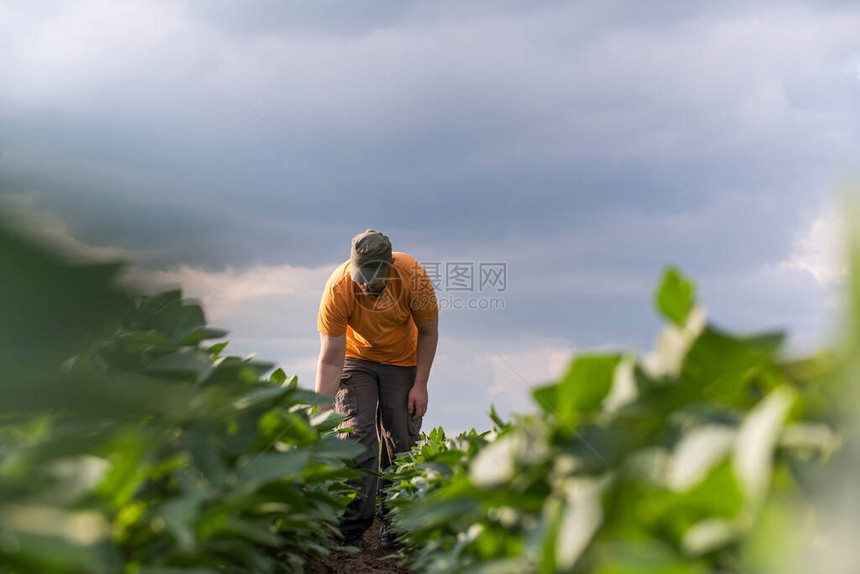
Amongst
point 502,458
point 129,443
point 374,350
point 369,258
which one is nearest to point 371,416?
point 374,350

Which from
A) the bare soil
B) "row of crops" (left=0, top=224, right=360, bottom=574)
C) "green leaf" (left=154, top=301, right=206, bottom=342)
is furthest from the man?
"row of crops" (left=0, top=224, right=360, bottom=574)

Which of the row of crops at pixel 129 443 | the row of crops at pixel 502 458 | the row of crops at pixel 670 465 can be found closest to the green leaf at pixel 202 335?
the row of crops at pixel 129 443

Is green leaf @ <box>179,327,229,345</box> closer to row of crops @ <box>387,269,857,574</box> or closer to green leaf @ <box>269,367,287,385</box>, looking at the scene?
row of crops @ <box>387,269,857,574</box>

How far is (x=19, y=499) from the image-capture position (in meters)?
1.04

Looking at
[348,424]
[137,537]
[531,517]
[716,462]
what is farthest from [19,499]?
[348,424]

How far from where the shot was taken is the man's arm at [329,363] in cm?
551

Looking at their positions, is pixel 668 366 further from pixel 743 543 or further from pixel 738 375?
pixel 743 543

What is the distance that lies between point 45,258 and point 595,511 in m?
0.73

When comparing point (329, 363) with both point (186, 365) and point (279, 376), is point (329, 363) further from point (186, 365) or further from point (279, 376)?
point (186, 365)

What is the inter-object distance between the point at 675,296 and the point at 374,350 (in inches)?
192

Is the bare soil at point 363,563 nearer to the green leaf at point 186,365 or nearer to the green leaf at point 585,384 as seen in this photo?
the green leaf at point 186,365

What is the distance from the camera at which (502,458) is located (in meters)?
1.12

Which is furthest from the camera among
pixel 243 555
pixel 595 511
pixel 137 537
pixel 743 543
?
pixel 243 555

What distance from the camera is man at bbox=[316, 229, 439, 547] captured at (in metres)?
5.35
